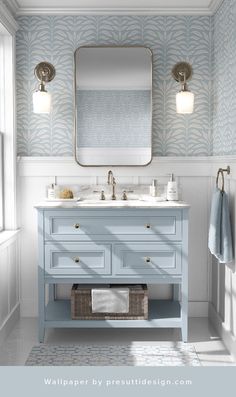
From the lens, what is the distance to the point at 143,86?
3992 mm

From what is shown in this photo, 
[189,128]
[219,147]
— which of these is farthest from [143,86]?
[219,147]

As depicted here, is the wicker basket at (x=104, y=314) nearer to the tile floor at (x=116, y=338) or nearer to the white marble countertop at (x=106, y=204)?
the tile floor at (x=116, y=338)

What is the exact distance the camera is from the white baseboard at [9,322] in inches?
140

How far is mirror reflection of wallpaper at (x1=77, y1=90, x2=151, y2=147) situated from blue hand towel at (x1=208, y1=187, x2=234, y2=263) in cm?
85

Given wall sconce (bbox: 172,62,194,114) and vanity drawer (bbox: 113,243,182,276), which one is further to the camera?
wall sconce (bbox: 172,62,194,114)

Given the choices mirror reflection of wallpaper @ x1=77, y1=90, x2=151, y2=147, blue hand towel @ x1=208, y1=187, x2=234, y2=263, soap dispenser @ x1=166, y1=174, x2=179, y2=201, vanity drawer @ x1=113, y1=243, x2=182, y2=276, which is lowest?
vanity drawer @ x1=113, y1=243, x2=182, y2=276

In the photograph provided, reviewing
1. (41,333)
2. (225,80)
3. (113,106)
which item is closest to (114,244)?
(41,333)

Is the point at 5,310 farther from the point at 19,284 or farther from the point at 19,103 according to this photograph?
the point at 19,103

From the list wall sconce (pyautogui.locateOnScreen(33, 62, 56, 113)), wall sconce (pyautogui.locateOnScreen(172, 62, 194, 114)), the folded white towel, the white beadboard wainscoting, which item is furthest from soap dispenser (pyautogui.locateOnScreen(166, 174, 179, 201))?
the white beadboard wainscoting

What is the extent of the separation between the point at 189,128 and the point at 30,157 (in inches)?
49.1

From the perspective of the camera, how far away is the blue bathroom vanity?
11.5 feet

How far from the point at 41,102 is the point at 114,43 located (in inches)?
29.1

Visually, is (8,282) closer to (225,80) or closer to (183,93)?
(183,93)

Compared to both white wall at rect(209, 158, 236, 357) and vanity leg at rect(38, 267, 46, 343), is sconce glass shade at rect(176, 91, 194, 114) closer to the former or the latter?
white wall at rect(209, 158, 236, 357)
